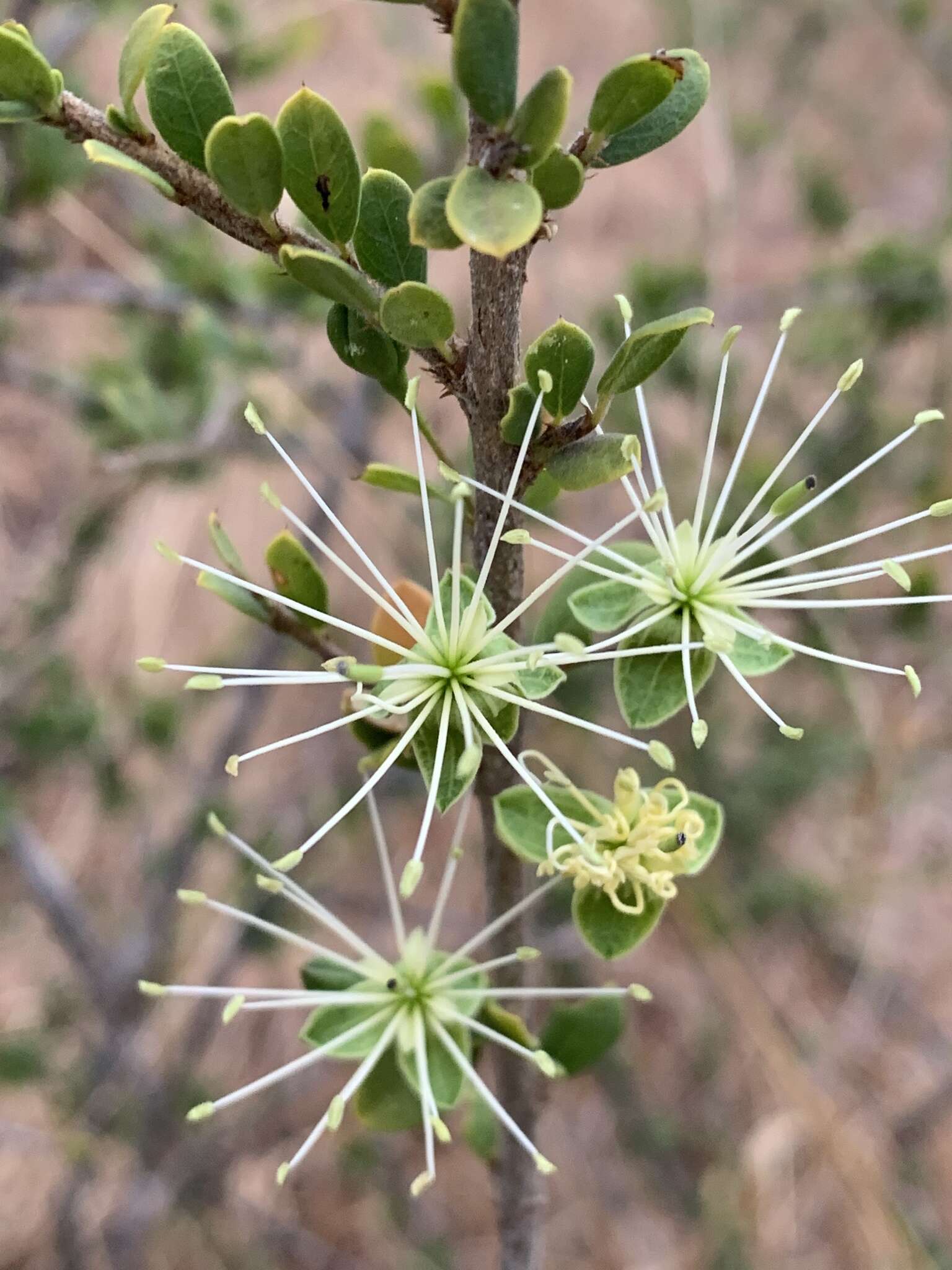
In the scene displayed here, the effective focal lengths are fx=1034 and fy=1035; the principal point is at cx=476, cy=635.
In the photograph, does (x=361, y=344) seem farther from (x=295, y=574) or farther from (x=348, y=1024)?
(x=348, y=1024)

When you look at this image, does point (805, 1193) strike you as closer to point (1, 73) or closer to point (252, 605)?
point (252, 605)

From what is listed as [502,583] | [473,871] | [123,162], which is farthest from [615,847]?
[473,871]

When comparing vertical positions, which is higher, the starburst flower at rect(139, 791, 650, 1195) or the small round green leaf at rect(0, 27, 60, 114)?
the small round green leaf at rect(0, 27, 60, 114)

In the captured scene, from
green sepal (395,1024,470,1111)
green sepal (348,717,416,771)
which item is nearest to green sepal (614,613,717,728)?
green sepal (348,717,416,771)

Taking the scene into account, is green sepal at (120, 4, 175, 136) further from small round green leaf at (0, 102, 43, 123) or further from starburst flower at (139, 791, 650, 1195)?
starburst flower at (139, 791, 650, 1195)

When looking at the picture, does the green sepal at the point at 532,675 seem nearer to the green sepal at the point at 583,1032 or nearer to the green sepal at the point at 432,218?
the green sepal at the point at 432,218
